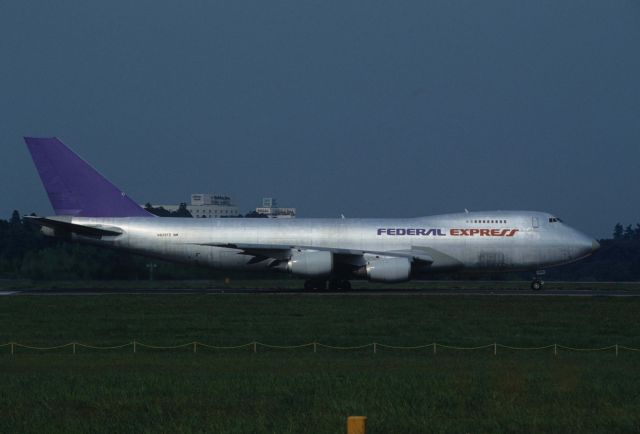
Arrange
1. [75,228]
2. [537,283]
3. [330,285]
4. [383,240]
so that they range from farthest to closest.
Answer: [537,283]
[330,285]
[383,240]
[75,228]

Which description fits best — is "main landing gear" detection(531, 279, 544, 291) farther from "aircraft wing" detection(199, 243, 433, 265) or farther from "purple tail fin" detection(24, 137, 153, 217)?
"purple tail fin" detection(24, 137, 153, 217)

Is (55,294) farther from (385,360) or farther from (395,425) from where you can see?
(395,425)

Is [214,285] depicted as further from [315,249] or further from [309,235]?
[315,249]

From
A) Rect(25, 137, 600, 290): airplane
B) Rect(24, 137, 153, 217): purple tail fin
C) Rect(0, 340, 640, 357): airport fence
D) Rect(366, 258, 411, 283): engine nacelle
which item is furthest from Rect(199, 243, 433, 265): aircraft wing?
Rect(0, 340, 640, 357): airport fence

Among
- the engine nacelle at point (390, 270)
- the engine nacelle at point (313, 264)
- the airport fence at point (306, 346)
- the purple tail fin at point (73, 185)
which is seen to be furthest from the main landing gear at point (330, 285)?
the airport fence at point (306, 346)

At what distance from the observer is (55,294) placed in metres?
58.4

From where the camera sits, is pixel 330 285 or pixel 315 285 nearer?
pixel 330 285

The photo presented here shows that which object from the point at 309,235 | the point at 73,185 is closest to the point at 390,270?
the point at 309,235

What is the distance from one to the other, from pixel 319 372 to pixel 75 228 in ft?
122

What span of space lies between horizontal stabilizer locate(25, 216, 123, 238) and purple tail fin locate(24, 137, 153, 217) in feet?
4.65

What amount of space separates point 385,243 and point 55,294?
19.8m

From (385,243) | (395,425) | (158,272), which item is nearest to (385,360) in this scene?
(395,425)

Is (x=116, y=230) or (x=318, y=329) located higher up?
(x=116, y=230)

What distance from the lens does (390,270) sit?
2266 inches
